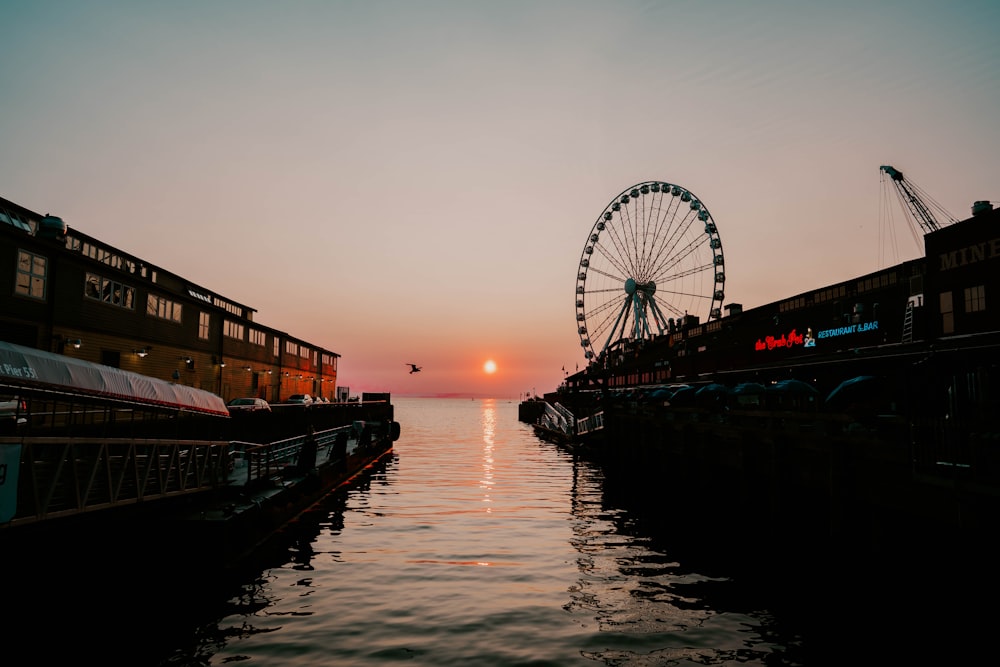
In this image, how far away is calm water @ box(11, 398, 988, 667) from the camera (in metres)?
11.5

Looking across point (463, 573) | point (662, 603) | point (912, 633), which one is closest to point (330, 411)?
point (463, 573)

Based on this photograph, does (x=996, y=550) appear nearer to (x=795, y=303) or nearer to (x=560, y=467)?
(x=560, y=467)

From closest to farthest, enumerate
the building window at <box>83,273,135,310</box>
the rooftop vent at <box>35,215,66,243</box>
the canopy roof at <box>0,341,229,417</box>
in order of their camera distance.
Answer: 1. the canopy roof at <box>0,341,229,417</box>
2. the building window at <box>83,273,135,310</box>
3. the rooftop vent at <box>35,215,66,243</box>

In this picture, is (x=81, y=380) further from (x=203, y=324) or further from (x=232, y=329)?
(x=232, y=329)

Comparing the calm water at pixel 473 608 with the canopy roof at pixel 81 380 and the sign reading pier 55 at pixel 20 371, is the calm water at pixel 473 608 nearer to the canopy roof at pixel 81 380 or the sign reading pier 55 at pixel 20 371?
the canopy roof at pixel 81 380

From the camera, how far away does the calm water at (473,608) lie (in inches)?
453

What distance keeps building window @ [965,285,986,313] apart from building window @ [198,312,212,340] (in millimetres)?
47423

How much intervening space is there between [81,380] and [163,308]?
109 feet

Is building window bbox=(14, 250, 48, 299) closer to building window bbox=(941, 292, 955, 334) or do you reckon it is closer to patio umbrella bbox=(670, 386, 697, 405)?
patio umbrella bbox=(670, 386, 697, 405)

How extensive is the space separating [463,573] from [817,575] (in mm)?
8841

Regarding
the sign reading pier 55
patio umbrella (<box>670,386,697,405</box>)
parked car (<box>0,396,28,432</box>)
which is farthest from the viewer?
patio umbrella (<box>670,386,697,405</box>)

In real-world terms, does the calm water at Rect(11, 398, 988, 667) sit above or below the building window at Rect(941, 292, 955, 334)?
below

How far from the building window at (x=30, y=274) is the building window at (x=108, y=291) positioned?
2.93 meters

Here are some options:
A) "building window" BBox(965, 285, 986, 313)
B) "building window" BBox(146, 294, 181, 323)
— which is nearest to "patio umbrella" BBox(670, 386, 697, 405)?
"building window" BBox(965, 285, 986, 313)
